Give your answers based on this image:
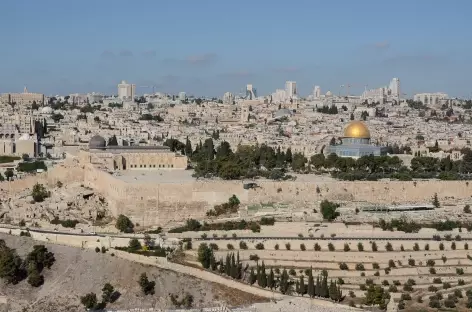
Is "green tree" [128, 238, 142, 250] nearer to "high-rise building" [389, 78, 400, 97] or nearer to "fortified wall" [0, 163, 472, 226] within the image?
"fortified wall" [0, 163, 472, 226]

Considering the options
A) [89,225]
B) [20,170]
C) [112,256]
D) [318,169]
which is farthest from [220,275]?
[20,170]

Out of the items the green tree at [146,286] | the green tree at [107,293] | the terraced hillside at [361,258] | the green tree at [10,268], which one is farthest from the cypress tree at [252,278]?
the green tree at [10,268]

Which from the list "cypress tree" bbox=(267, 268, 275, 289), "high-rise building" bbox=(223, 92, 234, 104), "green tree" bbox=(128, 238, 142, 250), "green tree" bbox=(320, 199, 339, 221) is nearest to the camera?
"cypress tree" bbox=(267, 268, 275, 289)

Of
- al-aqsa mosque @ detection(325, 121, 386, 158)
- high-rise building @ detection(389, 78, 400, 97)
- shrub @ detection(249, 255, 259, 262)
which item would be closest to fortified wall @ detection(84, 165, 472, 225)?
shrub @ detection(249, 255, 259, 262)

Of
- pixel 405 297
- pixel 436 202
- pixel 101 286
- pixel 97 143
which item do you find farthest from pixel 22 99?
pixel 405 297

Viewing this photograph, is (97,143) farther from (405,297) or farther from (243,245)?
(405,297)

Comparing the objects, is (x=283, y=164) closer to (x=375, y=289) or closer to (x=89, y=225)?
(x=89, y=225)

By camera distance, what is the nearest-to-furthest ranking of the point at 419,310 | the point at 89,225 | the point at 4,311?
1. the point at 419,310
2. the point at 4,311
3. the point at 89,225

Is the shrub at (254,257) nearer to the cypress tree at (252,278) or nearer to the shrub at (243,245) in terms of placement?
the shrub at (243,245)
